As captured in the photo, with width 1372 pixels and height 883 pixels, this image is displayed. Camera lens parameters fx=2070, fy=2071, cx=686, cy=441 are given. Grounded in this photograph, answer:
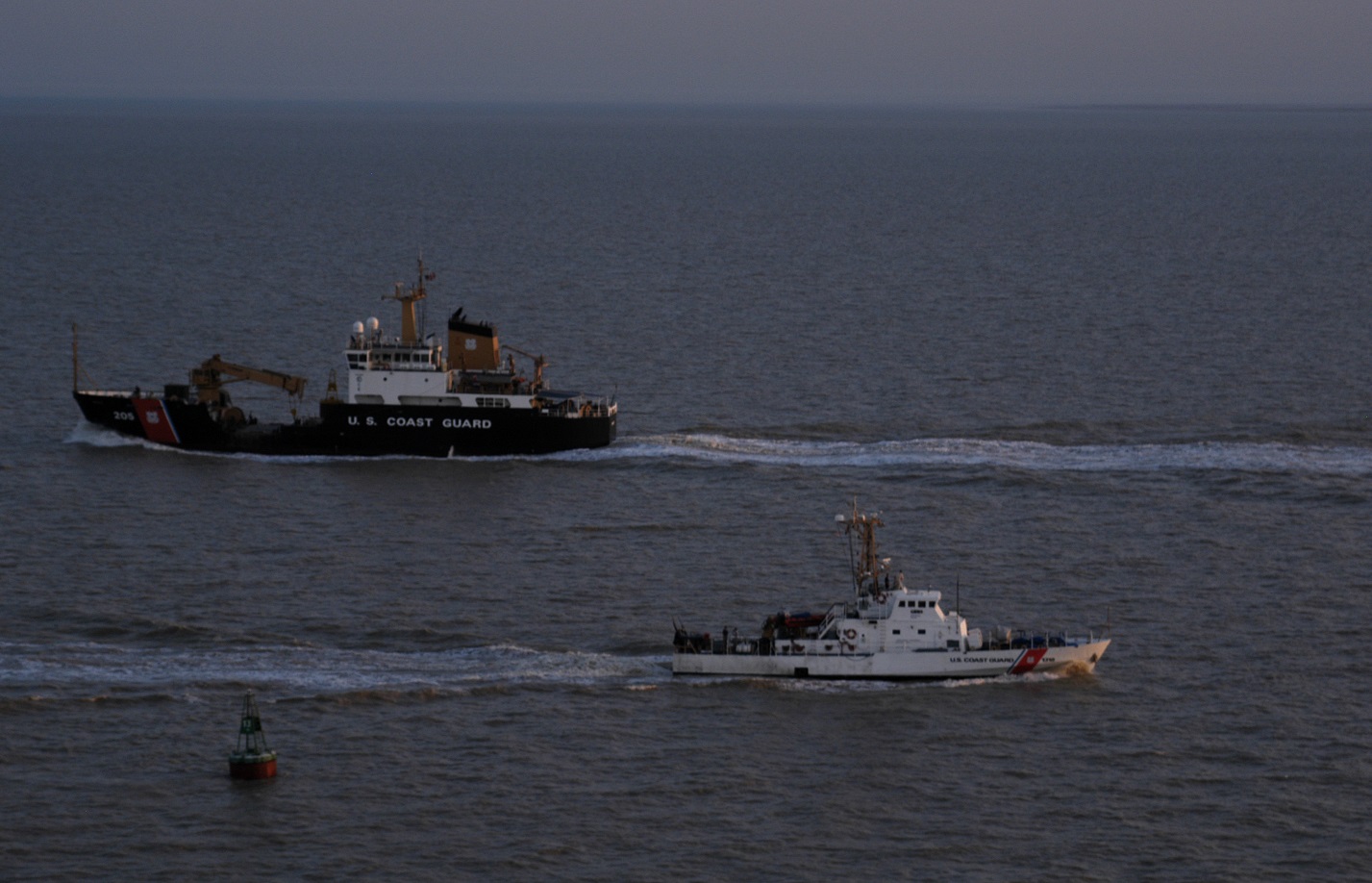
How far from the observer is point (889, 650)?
7088cm

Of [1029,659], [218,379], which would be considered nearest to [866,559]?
[1029,659]

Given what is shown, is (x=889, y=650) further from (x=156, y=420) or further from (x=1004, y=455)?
(x=156, y=420)

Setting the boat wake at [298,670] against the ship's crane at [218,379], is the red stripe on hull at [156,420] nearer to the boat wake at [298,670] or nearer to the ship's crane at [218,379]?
the ship's crane at [218,379]

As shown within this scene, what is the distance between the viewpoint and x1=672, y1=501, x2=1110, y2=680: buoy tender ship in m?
70.6

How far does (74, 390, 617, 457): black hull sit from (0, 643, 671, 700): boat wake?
112 feet

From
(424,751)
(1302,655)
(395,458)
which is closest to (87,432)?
(395,458)

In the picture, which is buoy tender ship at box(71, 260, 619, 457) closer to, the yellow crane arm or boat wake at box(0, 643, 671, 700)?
the yellow crane arm

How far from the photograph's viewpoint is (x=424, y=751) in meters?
64.2

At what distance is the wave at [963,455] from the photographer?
10025 centimetres

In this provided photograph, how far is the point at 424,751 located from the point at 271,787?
516 cm

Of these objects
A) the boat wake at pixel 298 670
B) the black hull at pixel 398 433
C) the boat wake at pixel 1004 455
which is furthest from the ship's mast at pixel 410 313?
the boat wake at pixel 298 670

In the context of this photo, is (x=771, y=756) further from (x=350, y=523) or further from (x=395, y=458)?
(x=395, y=458)

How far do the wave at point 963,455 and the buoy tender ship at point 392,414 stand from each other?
2.33ft

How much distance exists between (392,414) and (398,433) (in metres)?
1.04
